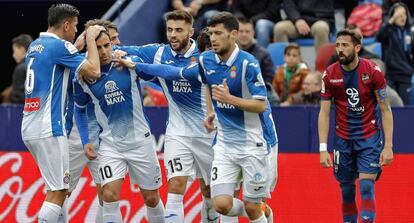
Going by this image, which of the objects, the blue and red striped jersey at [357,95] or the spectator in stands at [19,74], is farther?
the spectator in stands at [19,74]

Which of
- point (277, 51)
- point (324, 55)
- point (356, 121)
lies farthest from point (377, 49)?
point (356, 121)

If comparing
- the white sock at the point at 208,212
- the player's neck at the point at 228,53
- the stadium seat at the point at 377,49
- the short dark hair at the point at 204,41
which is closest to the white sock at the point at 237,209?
the white sock at the point at 208,212

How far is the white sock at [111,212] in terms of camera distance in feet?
39.7

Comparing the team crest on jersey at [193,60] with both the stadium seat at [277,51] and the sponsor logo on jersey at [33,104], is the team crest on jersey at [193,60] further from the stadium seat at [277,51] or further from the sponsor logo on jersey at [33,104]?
the stadium seat at [277,51]

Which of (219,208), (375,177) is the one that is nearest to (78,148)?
(219,208)

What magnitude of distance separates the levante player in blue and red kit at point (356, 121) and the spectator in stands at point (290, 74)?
121 inches

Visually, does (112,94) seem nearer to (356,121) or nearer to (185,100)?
(185,100)

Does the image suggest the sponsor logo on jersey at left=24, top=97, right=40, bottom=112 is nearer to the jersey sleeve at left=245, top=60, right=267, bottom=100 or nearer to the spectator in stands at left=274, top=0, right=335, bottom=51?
the jersey sleeve at left=245, top=60, right=267, bottom=100

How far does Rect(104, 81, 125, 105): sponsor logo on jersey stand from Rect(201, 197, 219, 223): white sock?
1.50 m

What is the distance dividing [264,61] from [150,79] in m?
4.08

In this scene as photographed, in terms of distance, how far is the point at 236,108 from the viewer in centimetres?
1145

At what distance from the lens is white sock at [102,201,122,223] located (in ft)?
39.7

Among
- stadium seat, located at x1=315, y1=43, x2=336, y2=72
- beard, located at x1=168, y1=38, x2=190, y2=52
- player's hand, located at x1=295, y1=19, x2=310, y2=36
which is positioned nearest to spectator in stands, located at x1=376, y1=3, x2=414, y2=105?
stadium seat, located at x1=315, y1=43, x2=336, y2=72

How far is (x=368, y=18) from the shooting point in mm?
17906
